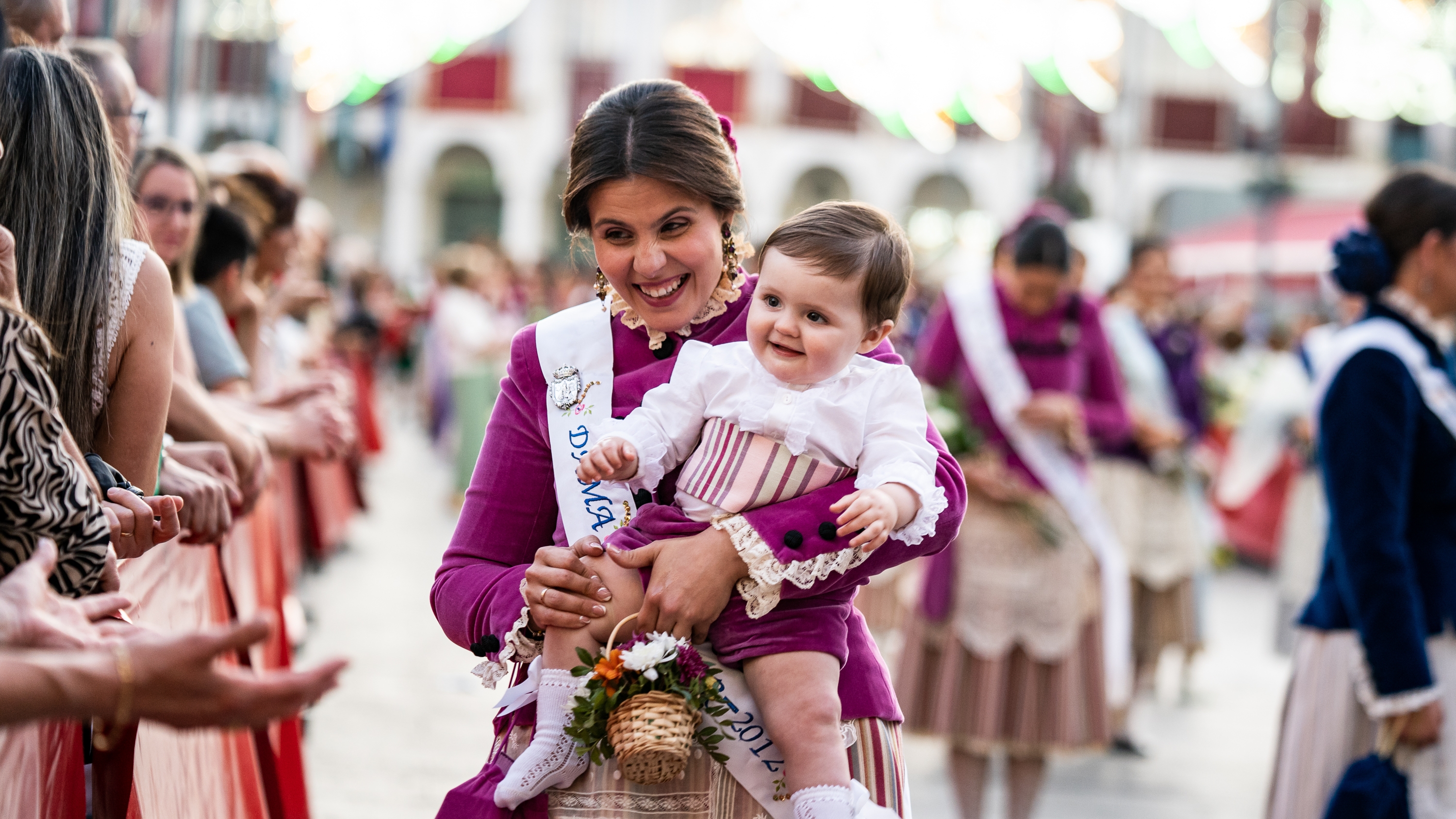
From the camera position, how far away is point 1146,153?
35.2 metres

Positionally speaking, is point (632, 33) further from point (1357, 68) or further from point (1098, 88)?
point (1357, 68)

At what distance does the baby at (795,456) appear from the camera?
6.44ft

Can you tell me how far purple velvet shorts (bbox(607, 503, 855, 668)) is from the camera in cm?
199

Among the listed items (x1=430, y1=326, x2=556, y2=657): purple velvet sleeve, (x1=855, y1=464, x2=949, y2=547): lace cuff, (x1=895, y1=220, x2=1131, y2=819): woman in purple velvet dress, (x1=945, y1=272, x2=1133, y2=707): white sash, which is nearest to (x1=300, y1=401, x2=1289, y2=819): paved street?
(x1=895, y1=220, x2=1131, y2=819): woman in purple velvet dress

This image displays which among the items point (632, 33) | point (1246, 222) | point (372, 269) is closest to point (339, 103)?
point (372, 269)

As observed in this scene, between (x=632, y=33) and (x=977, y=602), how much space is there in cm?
3018

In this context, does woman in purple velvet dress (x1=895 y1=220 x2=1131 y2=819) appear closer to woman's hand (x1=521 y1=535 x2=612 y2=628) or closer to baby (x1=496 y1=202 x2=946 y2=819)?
baby (x1=496 y1=202 x2=946 y2=819)

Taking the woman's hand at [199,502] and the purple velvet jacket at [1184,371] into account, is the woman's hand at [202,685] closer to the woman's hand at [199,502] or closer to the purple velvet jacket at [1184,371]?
the woman's hand at [199,502]

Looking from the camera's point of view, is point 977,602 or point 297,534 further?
point 297,534

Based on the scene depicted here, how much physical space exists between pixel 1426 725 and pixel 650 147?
224 cm

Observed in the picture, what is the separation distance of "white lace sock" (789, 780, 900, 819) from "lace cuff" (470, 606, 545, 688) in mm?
430

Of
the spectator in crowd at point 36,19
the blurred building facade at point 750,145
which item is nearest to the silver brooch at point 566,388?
the spectator in crowd at point 36,19

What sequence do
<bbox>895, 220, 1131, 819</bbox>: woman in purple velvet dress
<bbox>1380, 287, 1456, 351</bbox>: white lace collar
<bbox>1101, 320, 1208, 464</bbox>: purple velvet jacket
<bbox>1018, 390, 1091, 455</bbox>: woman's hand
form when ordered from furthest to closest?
<bbox>1101, 320, 1208, 464</bbox>: purple velvet jacket
<bbox>895, 220, 1131, 819</bbox>: woman in purple velvet dress
<bbox>1018, 390, 1091, 455</bbox>: woman's hand
<bbox>1380, 287, 1456, 351</bbox>: white lace collar

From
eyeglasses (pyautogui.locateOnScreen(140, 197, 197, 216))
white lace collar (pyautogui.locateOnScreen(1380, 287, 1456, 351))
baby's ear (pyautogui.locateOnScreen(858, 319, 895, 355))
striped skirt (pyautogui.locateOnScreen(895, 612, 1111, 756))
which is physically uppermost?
→ eyeglasses (pyautogui.locateOnScreen(140, 197, 197, 216))
